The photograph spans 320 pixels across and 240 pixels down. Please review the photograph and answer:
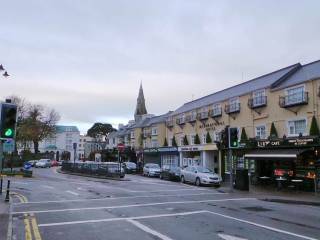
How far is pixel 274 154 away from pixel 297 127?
3.48m

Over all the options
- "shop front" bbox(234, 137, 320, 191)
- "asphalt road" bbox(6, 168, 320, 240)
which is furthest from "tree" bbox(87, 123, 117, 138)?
"asphalt road" bbox(6, 168, 320, 240)

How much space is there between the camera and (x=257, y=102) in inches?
1586

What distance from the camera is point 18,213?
1634 cm

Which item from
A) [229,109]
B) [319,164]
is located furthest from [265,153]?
[229,109]

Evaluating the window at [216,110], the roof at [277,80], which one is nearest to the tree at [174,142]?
the roof at [277,80]

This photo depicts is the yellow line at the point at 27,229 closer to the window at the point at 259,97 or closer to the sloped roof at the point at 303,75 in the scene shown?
the sloped roof at the point at 303,75

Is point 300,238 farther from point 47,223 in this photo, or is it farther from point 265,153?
point 265,153

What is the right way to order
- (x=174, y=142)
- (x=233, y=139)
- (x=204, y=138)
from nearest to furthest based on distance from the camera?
(x=233, y=139) → (x=204, y=138) → (x=174, y=142)

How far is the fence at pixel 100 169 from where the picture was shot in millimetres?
44469

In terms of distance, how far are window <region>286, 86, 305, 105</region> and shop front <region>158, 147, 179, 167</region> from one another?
23.3 metres

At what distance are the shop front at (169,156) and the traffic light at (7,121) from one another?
41.9 metres

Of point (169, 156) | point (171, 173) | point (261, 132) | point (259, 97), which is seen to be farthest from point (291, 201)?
point (169, 156)

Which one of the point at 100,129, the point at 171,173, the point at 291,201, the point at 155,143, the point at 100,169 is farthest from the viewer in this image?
the point at 100,129

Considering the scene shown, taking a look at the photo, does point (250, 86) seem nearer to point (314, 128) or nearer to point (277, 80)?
point (277, 80)
